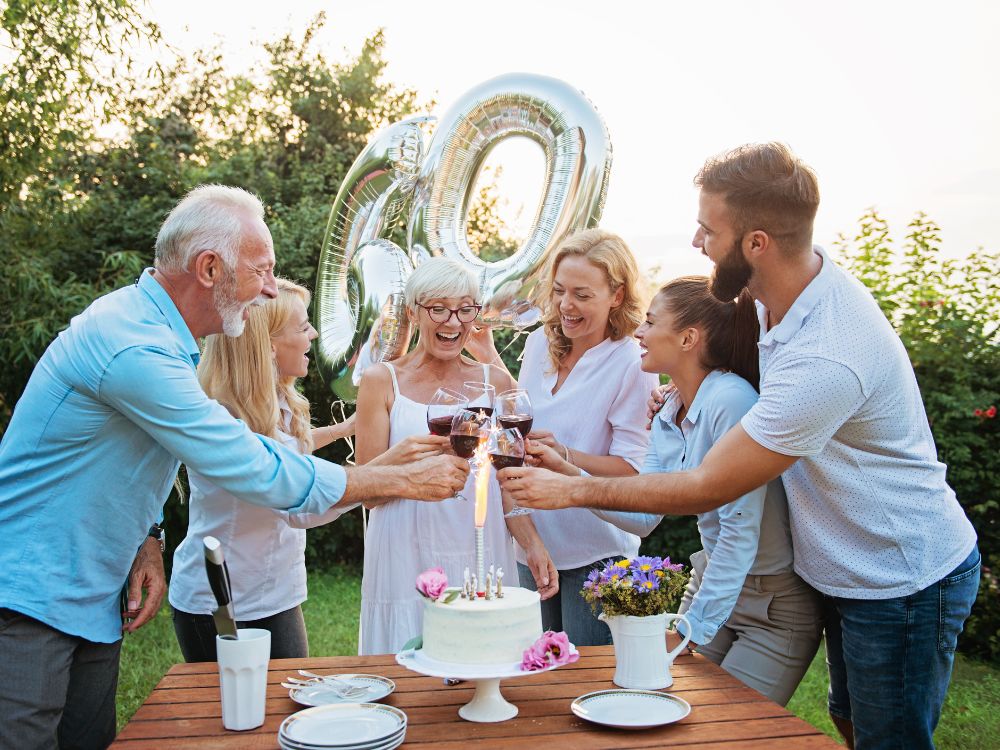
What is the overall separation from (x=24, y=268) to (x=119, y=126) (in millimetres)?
6054

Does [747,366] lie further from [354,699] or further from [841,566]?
[354,699]

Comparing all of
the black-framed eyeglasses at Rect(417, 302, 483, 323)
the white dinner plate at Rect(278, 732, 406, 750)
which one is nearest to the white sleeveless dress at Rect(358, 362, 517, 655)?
the black-framed eyeglasses at Rect(417, 302, 483, 323)

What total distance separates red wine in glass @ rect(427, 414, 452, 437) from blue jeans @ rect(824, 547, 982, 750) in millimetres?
1262

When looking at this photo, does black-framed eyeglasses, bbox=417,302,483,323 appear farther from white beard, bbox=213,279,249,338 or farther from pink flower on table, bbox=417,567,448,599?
pink flower on table, bbox=417,567,448,599

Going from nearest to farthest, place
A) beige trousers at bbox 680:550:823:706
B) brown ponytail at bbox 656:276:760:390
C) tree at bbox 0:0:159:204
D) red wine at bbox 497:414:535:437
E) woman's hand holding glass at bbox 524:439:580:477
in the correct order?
beige trousers at bbox 680:550:823:706 → red wine at bbox 497:414:535:437 → brown ponytail at bbox 656:276:760:390 → woman's hand holding glass at bbox 524:439:580:477 → tree at bbox 0:0:159:204

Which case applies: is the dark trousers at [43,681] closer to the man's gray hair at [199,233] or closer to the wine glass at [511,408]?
the man's gray hair at [199,233]

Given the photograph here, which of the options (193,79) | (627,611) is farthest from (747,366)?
(193,79)

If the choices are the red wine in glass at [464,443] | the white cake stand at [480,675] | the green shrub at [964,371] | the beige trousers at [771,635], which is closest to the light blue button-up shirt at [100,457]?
the red wine in glass at [464,443]

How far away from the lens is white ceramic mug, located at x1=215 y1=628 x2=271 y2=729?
83.8 inches

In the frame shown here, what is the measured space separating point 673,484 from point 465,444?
23.6 inches

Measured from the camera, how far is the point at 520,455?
2783 mm

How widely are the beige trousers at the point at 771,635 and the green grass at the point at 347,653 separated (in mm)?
2595

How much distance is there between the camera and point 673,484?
2.71 m

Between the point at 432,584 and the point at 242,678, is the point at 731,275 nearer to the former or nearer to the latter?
the point at 432,584
